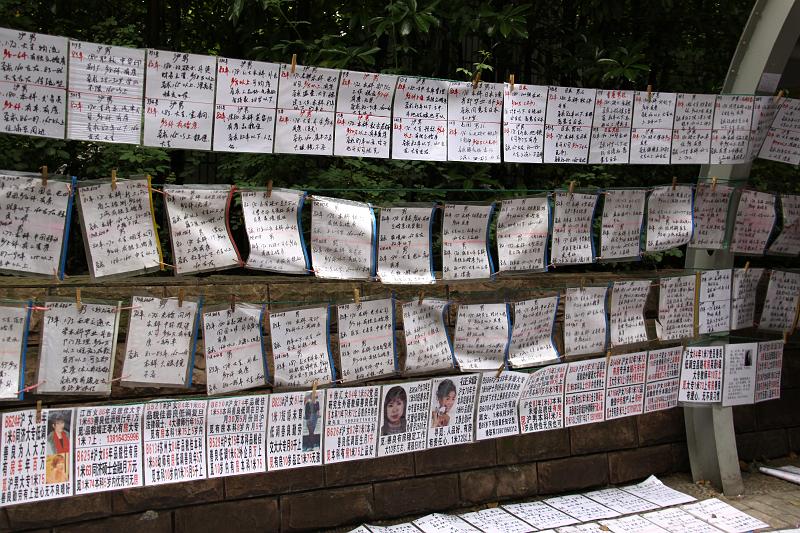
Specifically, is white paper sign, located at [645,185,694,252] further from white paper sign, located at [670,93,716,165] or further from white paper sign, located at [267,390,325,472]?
white paper sign, located at [267,390,325,472]

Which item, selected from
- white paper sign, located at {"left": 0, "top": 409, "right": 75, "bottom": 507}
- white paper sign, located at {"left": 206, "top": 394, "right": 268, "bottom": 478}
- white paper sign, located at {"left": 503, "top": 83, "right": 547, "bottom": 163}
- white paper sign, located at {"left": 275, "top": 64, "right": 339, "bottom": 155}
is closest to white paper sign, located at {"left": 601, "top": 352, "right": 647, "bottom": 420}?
white paper sign, located at {"left": 503, "top": 83, "right": 547, "bottom": 163}

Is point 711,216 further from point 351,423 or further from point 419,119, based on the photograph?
point 351,423

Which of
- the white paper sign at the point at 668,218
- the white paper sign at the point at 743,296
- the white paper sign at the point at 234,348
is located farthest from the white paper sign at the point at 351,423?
the white paper sign at the point at 743,296

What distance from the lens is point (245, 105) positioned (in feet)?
12.3

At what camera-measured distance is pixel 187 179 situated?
5508 mm

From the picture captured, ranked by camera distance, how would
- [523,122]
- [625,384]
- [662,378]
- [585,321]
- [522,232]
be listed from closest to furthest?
[523,122] < [522,232] < [585,321] < [625,384] < [662,378]

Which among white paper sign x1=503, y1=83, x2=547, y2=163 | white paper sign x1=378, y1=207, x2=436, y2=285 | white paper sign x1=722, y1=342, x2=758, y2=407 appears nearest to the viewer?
white paper sign x1=378, y1=207, x2=436, y2=285

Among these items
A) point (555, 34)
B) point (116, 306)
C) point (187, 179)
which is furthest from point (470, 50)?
point (116, 306)

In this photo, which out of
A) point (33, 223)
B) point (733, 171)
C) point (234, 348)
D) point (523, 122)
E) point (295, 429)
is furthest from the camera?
point (733, 171)

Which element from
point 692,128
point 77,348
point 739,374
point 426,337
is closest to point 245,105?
point 77,348

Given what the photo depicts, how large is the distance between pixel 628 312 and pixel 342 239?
7.20ft

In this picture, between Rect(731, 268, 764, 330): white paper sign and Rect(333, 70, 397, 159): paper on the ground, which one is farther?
Rect(731, 268, 764, 330): white paper sign

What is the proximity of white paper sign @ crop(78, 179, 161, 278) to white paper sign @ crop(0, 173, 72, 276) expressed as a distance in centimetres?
10

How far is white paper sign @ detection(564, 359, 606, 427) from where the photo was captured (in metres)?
5.02
